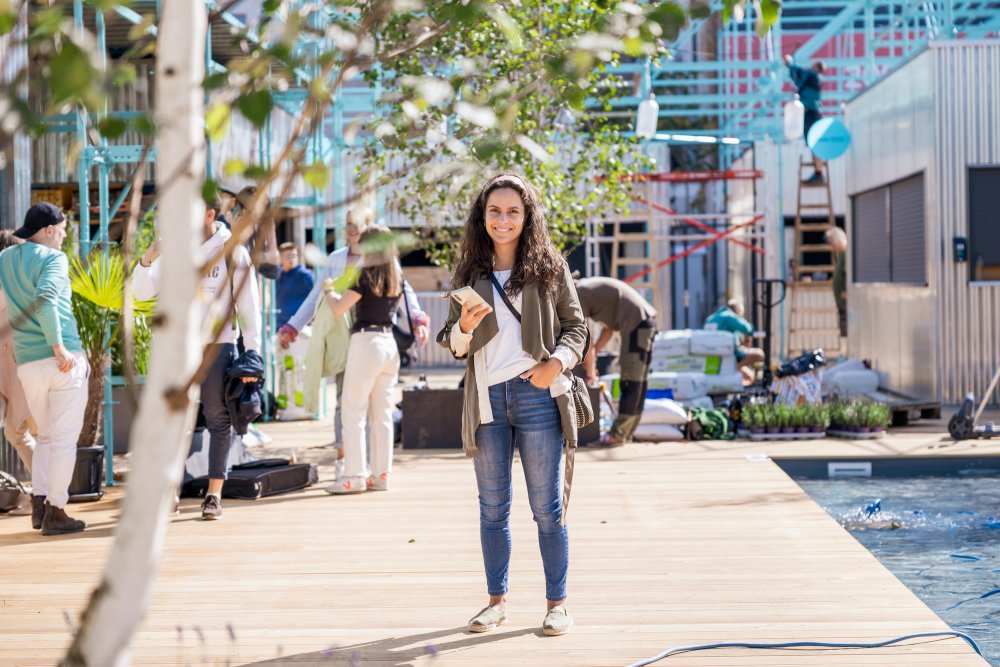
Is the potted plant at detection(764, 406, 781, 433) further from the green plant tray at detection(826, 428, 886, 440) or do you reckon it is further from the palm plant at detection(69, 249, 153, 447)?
the palm plant at detection(69, 249, 153, 447)

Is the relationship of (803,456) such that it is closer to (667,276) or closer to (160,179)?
(160,179)

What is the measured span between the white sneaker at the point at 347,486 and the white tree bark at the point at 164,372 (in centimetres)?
625

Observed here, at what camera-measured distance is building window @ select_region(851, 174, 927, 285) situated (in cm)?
1284

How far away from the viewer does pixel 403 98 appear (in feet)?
6.77

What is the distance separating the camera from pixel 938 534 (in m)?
7.37

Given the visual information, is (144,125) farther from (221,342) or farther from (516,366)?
(221,342)

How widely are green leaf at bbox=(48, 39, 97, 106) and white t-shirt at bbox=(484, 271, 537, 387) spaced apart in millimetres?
2990

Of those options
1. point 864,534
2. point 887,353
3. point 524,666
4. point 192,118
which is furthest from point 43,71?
point 887,353

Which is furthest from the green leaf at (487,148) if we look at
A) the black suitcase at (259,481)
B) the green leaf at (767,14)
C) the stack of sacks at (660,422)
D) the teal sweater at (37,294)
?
the stack of sacks at (660,422)

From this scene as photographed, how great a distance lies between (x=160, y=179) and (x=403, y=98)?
1.54 feet

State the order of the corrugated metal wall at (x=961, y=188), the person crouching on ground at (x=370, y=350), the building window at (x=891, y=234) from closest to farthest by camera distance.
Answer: the person crouching on ground at (x=370, y=350), the corrugated metal wall at (x=961, y=188), the building window at (x=891, y=234)

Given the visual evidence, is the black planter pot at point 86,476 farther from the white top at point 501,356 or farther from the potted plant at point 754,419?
the potted plant at point 754,419

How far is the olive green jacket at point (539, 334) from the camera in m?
4.45

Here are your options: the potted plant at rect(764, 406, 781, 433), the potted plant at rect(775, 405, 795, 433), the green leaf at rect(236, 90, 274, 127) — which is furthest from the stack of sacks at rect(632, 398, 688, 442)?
the green leaf at rect(236, 90, 274, 127)
